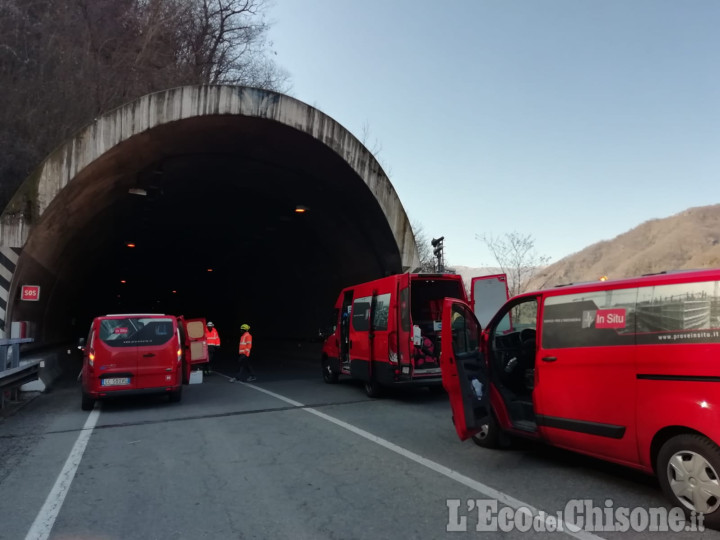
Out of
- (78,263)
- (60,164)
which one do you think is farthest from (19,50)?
(60,164)

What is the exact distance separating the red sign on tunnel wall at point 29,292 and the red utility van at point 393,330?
8.11 metres

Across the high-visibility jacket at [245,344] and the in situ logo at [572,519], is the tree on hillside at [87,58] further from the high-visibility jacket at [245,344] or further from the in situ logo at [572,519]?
the in situ logo at [572,519]

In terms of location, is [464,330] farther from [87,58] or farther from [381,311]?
[87,58]

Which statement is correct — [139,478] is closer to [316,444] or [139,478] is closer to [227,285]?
[316,444]

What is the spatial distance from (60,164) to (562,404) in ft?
40.3

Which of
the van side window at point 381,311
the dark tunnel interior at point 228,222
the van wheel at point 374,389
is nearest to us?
the van side window at point 381,311

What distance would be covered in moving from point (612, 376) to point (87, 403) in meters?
9.30

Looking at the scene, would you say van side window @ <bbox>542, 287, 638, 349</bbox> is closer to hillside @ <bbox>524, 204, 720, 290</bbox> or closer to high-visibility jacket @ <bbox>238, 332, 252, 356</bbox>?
high-visibility jacket @ <bbox>238, 332, 252, 356</bbox>

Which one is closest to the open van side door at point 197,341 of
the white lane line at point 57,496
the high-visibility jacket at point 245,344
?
the high-visibility jacket at point 245,344

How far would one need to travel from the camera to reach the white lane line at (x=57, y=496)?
163 inches

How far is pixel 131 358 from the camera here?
9852 mm

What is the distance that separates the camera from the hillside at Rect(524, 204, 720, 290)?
77.8m

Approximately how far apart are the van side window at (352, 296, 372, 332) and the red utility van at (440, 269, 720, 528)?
5000 millimetres

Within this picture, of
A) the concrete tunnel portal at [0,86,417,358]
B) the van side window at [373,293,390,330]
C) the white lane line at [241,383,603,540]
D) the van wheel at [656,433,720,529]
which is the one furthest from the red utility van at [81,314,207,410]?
the van wheel at [656,433,720,529]
